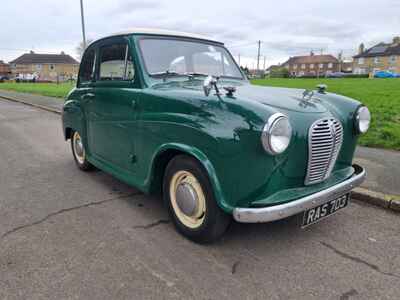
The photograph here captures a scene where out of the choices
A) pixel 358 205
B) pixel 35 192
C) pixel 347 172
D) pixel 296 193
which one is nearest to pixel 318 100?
pixel 347 172

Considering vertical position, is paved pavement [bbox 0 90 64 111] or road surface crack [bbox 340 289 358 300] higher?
paved pavement [bbox 0 90 64 111]

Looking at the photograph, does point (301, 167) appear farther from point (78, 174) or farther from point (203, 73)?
point (78, 174)

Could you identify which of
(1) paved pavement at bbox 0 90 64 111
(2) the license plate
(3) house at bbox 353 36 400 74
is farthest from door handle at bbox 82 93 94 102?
(3) house at bbox 353 36 400 74

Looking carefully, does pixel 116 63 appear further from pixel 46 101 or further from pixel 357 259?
pixel 46 101

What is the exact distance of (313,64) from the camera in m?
99.6

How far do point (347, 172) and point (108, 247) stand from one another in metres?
2.29

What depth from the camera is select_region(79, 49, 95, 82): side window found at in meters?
4.10

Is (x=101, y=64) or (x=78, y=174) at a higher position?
(x=101, y=64)

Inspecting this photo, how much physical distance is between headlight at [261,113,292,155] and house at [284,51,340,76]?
98666 millimetres

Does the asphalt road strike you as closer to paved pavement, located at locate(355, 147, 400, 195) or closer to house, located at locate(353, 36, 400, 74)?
paved pavement, located at locate(355, 147, 400, 195)

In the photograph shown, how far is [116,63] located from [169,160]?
1373 millimetres

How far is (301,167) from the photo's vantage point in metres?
2.49

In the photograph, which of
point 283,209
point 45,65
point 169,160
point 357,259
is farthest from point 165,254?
point 45,65

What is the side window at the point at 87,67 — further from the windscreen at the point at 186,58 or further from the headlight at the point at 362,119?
the headlight at the point at 362,119
